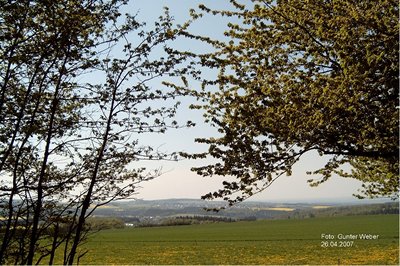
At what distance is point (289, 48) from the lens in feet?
28.1

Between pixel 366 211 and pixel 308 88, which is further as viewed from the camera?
pixel 366 211

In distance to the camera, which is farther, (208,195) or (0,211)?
(208,195)

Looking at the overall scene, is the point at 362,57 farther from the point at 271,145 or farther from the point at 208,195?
the point at 208,195

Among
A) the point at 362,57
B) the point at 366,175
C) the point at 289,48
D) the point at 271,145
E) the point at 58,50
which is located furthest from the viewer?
the point at 366,175

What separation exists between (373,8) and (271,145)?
301 cm

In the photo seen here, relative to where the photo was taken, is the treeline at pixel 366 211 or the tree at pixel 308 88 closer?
the tree at pixel 308 88

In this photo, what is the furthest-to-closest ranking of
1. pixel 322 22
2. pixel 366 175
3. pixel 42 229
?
pixel 366 175 < pixel 322 22 < pixel 42 229

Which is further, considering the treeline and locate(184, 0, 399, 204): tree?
the treeline

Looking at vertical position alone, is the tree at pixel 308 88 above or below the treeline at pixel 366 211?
above

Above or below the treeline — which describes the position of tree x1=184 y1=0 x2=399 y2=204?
above

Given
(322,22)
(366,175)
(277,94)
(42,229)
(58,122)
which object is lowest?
(42,229)

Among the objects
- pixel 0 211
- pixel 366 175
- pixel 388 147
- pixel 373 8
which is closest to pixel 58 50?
pixel 0 211

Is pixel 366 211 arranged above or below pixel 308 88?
below

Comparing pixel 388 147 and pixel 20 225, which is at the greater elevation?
pixel 388 147
